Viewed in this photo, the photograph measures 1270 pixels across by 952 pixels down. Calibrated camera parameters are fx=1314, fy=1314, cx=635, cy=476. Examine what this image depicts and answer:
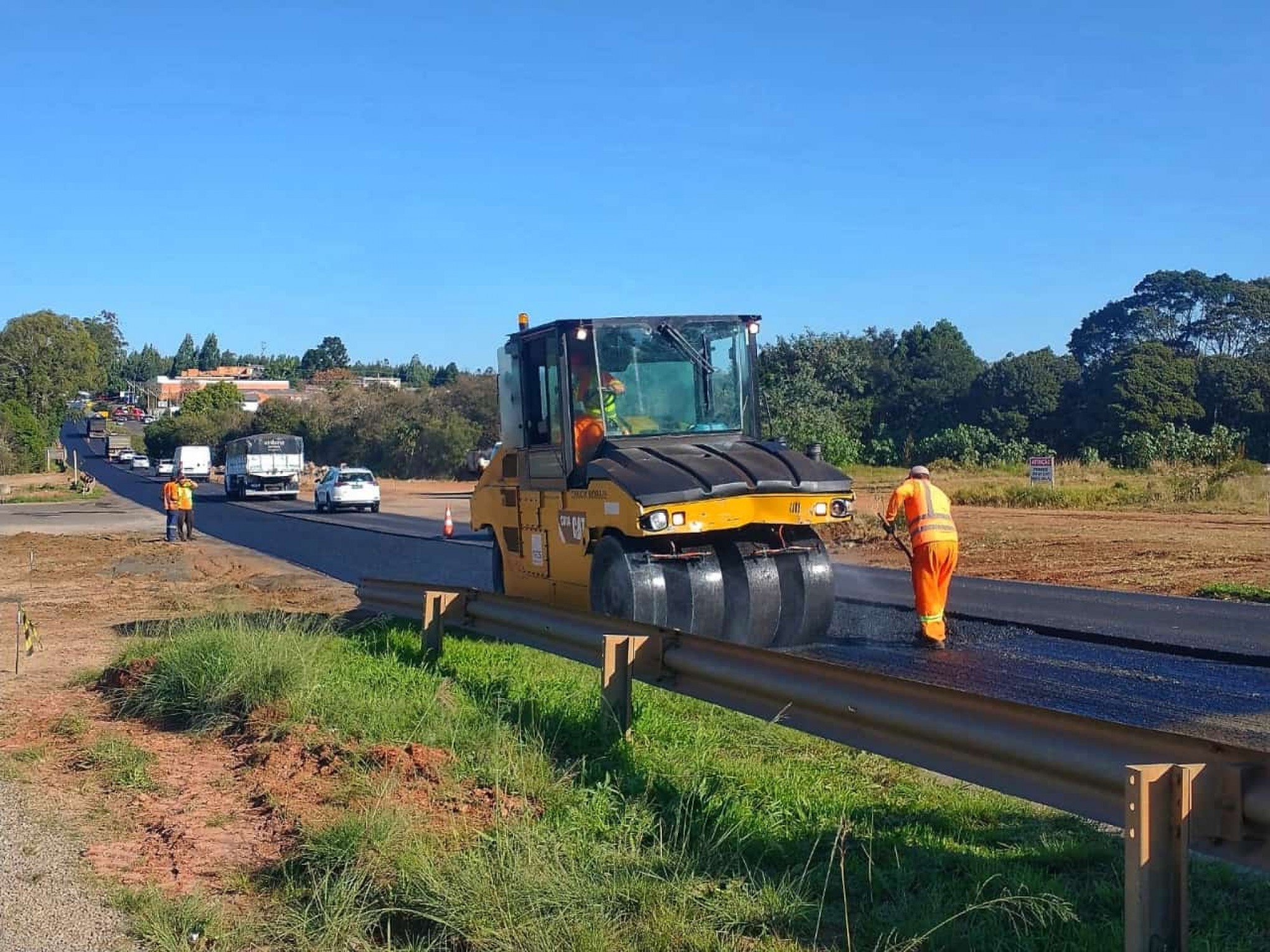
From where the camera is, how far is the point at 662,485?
9656mm

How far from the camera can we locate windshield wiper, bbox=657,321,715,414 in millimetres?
11156

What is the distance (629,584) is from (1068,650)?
389cm

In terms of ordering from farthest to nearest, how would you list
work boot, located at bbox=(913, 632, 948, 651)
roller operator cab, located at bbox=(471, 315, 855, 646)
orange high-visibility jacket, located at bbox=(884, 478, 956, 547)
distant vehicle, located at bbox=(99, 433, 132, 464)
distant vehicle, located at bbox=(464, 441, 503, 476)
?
distant vehicle, located at bbox=(99, 433, 132, 464) < distant vehicle, located at bbox=(464, 441, 503, 476) < orange high-visibility jacket, located at bbox=(884, 478, 956, 547) < work boot, located at bbox=(913, 632, 948, 651) < roller operator cab, located at bbox=(471, 315, 855, 646)

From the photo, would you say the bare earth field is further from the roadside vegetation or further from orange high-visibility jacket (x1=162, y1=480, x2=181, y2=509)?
the roadside vegetation

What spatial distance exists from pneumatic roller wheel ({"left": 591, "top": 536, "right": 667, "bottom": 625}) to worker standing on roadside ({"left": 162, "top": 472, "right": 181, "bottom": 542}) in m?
19.8

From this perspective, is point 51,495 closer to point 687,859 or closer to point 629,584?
point 629,584

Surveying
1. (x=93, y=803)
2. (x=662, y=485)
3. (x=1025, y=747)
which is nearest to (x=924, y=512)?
(x=662, y=485)

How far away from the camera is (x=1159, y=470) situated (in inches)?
1501

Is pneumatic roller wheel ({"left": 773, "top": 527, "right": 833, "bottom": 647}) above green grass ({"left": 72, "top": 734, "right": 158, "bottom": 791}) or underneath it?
above

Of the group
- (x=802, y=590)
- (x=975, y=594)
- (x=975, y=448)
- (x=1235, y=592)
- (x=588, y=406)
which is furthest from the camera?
(x=975, y=448)

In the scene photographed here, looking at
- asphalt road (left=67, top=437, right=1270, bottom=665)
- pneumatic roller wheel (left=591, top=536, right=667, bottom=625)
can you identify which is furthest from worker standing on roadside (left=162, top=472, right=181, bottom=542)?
pneumatic roller wheel (left=591, top=536, right=667, bottom=625)

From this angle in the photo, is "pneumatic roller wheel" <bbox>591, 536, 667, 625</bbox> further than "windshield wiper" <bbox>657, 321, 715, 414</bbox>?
No

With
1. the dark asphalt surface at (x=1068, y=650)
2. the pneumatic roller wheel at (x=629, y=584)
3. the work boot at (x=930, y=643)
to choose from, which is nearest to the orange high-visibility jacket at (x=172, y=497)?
the dark asphalt surface at (x=1068, y=650)

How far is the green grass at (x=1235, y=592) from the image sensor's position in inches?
570
